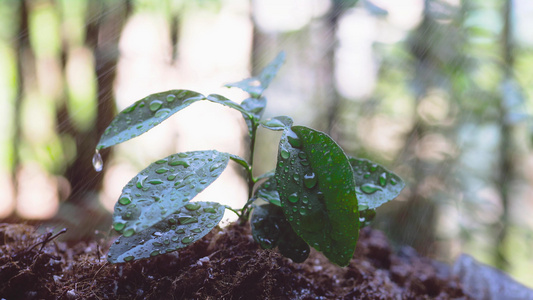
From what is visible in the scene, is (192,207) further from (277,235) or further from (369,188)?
(369,188)

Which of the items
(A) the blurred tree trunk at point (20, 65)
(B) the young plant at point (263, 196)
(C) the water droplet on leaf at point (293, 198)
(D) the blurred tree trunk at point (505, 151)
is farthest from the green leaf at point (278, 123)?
(D) the blurred tree trunk at point (505, 151)

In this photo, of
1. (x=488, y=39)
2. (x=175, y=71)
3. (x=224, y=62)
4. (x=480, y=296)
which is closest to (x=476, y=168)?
(x=488, y=39)

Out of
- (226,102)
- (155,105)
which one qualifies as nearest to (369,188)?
(226,102)

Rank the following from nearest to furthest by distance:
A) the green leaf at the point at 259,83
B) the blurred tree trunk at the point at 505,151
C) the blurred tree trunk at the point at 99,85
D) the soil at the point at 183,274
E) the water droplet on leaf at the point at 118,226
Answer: the water droplet on leaf at the point at 118,226 < the soil at the point at 183,274 < the green leaf at the point at 259,83 < the blurred tree trunk at the point at 99,85 < the blurred tree trunk at the point at 505,151

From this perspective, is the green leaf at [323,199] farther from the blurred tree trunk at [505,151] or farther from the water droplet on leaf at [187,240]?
the blurred tree trunk at [505,151]

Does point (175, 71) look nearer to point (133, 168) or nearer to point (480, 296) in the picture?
point (133, 168)
